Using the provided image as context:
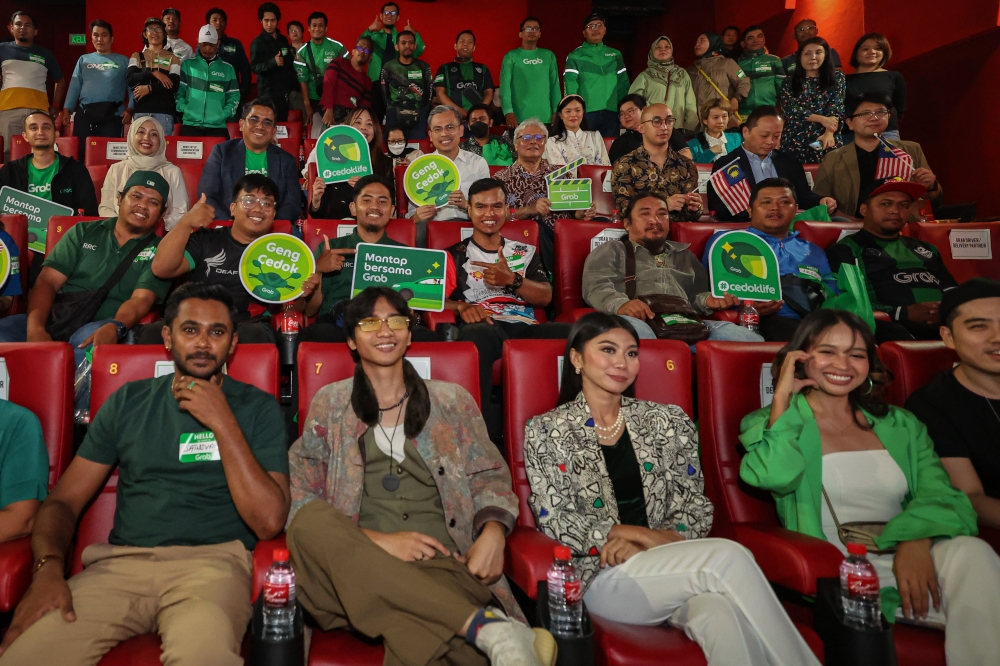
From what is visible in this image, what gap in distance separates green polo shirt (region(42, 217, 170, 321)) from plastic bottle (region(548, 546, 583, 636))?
98.8 inches

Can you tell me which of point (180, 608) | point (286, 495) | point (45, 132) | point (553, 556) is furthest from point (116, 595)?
point (45, 132)

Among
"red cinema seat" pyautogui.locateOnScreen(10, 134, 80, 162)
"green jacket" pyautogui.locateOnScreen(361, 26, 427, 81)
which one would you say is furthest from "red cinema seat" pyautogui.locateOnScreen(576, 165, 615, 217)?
"red cinema seat" pyautogui.locateOnScreen(10, 134, 80, 162)

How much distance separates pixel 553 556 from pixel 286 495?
81 cm

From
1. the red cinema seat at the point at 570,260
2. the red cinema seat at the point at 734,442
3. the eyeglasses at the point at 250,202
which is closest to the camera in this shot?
the red cinema seat at the point at 734,442

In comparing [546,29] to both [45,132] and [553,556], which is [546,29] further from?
[553,556]

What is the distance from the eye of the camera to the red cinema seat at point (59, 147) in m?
5.97

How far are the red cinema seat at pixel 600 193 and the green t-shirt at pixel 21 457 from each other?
408cm

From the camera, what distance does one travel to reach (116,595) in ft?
6.49

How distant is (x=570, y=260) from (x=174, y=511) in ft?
8.33

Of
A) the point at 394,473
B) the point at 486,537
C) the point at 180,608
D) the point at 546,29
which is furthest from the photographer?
the point at 546,29

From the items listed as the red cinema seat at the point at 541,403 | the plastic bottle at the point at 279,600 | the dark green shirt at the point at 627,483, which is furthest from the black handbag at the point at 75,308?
the dark green shirt at the point at 627,483

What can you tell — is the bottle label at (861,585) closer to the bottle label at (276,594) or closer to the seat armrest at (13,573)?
the bottle label at (276,594)

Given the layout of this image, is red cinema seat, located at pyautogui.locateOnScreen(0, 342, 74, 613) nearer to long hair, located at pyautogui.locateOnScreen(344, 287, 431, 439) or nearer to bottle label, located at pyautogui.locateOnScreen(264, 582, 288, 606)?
long hair, located at pyautogui.locateOnScreen(344, 287, 431, 439)

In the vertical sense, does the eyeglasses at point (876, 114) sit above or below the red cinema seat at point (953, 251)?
above
